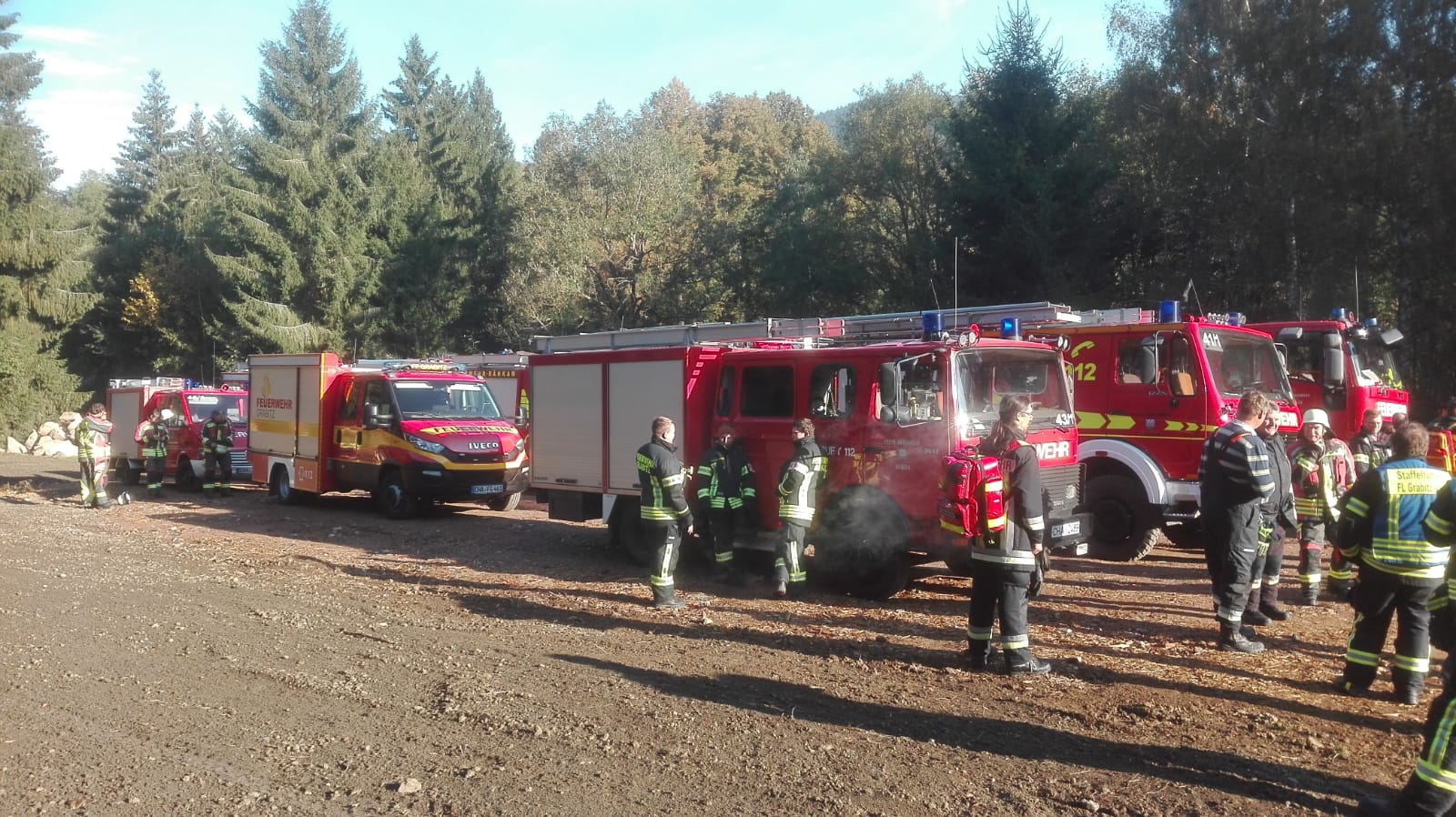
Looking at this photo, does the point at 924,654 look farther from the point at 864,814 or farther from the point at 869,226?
the point at 869,226

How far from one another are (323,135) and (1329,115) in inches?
1366

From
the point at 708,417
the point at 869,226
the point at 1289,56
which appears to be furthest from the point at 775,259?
the point at 708,417

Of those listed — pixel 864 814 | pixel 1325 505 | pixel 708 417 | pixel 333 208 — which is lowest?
pixel 864 814

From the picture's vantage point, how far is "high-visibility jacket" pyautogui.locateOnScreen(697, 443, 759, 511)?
32.6 feet

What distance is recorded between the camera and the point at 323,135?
42.9 meters

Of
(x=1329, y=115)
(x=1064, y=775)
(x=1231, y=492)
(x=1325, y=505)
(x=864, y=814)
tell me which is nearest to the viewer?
(x=864, y=814)

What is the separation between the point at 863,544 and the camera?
30.8 ft

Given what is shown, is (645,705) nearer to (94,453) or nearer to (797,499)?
(797,499)

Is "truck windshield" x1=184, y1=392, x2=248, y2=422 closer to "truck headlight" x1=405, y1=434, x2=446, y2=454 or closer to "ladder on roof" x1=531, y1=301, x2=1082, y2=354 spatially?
"truck headlight" x1=405, y1=434, x2=446, y2=454

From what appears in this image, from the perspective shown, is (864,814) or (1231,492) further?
(1231,492)

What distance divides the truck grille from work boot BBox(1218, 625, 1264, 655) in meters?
1.95

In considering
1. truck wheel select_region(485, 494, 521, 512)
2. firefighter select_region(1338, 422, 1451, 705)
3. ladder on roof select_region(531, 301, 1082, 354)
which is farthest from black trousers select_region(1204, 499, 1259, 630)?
truck wheel select_region(485, 494, 521, 512)

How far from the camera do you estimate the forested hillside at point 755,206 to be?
928 inches

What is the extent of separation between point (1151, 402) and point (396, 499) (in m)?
10.5
